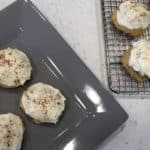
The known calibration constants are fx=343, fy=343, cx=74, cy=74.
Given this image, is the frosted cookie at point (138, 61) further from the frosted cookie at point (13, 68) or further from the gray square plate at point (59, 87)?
the frosted cookie at point (13, 68)

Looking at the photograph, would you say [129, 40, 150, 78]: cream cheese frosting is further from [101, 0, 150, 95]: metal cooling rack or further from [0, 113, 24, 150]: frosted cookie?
[0, 113, 24, 150]: frosted cookie

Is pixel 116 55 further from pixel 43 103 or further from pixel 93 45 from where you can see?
pixel 43 103

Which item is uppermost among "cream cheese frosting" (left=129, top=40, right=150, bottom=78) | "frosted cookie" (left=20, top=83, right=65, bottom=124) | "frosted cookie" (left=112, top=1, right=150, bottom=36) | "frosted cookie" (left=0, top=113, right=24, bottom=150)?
"frosted cookie" (left=112, top=1, right=150, bottom=36)

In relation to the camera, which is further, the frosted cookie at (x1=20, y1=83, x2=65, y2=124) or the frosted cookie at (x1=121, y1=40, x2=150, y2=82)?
the frosted cookie at (x1=121, y1=40, x2=150, y2=82)

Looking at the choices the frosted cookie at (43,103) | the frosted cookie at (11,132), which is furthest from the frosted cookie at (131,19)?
the frosted cookie at (11,132)

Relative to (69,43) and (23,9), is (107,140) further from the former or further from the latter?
(23,9)

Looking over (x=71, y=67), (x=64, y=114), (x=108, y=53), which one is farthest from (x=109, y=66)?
(x=64, y=114)

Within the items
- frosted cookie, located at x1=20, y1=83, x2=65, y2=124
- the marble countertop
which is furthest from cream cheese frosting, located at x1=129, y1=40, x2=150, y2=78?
frosted cookie, located at x1=20, y1=83, x2=65, y2=124
